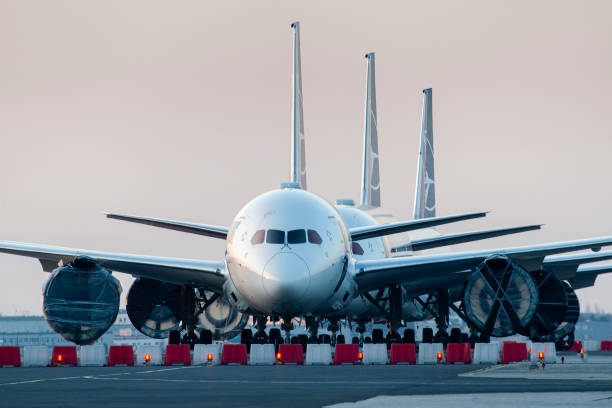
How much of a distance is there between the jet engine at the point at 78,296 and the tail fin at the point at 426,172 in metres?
42.0

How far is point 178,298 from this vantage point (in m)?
50.0

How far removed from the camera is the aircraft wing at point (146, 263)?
40094mm

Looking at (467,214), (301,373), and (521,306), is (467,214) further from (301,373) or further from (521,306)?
(301,373)

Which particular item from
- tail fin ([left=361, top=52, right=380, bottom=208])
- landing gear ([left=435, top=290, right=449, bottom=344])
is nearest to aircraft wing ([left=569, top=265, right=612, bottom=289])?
landing gear ([left=435, top=290, right=449, bottom=344])

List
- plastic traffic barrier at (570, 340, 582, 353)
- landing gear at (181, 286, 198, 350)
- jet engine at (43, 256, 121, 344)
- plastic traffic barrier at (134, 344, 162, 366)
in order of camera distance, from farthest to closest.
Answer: plastic traffic barrier at (570, 340, 582, 353), landing gear at (181, 286, 198, 350), jet engine at (43, 256, 121, 344), plastic traffic barrier at (134, 344, 162, 366)

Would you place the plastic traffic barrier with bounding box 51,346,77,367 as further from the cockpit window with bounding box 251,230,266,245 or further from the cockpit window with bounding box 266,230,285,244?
the cockpit window with bounding box 266,230,285,244

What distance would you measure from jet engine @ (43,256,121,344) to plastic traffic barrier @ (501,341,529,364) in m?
13.3

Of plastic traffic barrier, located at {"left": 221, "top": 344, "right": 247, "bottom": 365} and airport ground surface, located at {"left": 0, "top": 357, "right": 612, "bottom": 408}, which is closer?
airport ground surface, located at {"left": 0, "top": 357, "right": 612, "bottom": 408}

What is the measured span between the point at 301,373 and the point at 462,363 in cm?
821

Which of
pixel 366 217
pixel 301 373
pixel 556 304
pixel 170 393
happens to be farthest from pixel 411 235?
pixel 170 393

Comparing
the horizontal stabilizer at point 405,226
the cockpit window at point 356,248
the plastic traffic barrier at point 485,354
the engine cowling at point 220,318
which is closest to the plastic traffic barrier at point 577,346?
the cockpit window at point 356,248

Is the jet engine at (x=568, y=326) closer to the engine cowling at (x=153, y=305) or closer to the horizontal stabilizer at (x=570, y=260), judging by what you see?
the horizontal stabilizer at (x=570, y=260)

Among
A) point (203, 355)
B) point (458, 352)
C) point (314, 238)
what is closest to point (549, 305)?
point (458, 352)

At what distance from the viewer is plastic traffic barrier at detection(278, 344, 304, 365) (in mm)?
35812
